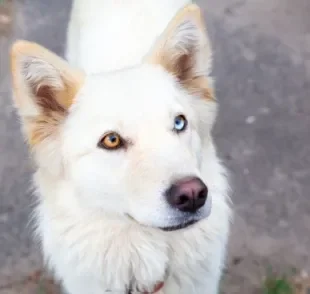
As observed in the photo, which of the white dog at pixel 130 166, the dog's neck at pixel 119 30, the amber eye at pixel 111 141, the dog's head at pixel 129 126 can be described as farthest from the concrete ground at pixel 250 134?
the amber eye at pixel 111 141

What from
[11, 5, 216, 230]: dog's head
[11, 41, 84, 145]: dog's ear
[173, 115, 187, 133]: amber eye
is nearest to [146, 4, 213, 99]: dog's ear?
[11, 5, 216, 230]: dog's head

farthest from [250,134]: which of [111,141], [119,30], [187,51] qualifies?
[111,141]

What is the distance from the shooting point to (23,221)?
160 inches

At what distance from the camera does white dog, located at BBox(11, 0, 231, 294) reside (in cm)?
248

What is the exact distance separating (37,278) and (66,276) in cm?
89

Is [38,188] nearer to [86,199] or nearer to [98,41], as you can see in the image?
[86,199]

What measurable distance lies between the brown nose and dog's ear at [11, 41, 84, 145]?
67 cm

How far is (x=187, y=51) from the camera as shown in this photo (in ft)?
9.27

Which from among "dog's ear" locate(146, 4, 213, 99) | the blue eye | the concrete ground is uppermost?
"dog's ear" locate(146, 4, 213, 99)

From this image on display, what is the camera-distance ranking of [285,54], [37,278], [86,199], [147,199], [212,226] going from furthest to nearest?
[285,54], [37,278], [212,226], [86,199], [147,199]

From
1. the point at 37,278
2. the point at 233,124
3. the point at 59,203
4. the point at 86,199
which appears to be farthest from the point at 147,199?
the point at 233,124

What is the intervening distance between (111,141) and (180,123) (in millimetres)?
308

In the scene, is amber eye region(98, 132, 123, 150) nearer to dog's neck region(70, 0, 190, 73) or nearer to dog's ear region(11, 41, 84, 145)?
dog's ear region(11, 41, 84, 145)

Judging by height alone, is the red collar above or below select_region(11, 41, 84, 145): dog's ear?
below
